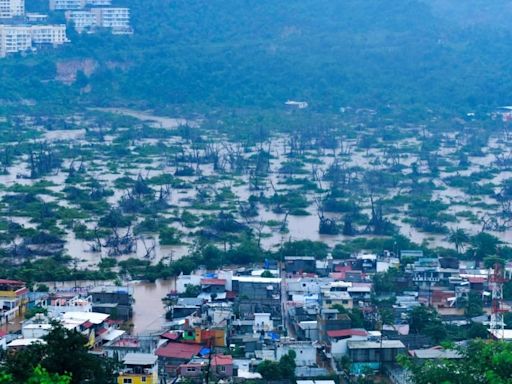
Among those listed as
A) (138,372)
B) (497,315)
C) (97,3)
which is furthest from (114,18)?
(138,372)

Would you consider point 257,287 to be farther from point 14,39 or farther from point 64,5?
point 64,5

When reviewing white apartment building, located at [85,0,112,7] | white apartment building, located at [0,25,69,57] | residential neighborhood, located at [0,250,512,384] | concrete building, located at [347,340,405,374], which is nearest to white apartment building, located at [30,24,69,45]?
white apartment building, located at [0,25,69,57]

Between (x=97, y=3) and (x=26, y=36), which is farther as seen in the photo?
(x=97, y=3)

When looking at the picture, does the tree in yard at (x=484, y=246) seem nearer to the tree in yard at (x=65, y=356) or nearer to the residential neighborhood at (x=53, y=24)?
the tree in yard at (x=65, y=356)

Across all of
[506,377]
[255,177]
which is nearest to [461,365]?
[506,377]

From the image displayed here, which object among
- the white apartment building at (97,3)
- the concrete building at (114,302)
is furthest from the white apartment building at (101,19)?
the concrete building at (114,302)

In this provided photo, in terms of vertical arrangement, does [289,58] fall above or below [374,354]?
above
